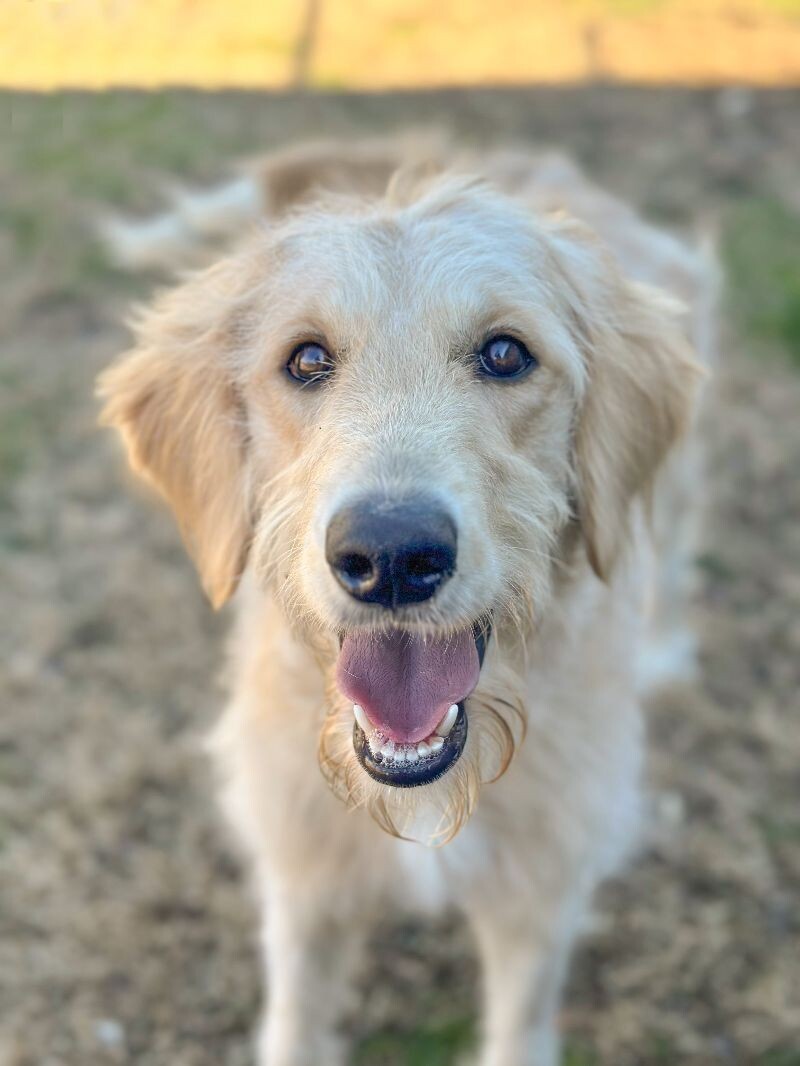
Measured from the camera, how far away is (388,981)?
287 centimetres

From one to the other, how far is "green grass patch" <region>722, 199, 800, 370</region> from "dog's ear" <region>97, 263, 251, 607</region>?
3.51m

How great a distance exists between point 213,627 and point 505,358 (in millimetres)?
2099

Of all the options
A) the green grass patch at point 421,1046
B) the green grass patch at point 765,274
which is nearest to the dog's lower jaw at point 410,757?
the green grass patch at point 421,1046

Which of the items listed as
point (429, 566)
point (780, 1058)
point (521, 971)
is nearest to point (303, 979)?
point (521, 971)

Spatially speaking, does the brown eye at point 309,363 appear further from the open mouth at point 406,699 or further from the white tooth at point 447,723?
the white tooth at point 447,723

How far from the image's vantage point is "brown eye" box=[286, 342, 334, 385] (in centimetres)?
203

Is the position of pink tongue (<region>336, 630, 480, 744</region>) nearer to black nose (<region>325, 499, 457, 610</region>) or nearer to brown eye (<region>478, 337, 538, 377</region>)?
black nose (<region>325, 499, 457, 610</region>)

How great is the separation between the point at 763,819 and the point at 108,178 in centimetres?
470

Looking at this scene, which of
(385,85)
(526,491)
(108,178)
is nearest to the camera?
(526,491)

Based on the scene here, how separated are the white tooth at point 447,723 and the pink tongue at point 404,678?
0.01 meters

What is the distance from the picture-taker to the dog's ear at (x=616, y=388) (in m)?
2.19

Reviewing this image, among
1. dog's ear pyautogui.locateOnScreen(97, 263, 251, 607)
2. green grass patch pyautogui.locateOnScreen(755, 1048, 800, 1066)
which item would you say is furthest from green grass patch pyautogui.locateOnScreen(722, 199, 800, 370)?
dog's ear pyautogui.locateOnScreen(97, 263, 251, 607)

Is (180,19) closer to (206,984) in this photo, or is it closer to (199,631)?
(199,631)

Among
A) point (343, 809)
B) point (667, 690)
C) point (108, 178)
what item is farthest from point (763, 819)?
point (108, 178)
